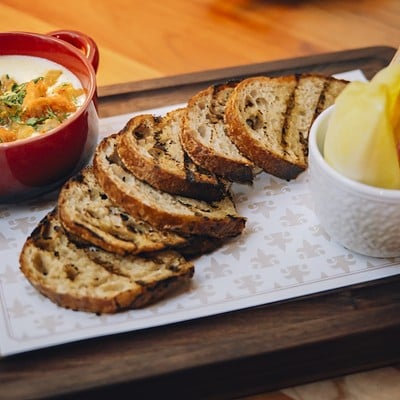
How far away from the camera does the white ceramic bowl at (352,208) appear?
55.3 inches

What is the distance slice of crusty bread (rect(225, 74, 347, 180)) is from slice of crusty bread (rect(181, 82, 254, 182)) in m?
0.03

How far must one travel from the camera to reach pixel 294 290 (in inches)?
57.3

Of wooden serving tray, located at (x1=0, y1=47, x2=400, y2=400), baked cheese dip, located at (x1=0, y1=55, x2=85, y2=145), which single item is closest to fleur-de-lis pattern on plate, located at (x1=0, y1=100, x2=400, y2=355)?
wooden serving tray, located at (x1=0, y1=47, x2=400, y2=400)

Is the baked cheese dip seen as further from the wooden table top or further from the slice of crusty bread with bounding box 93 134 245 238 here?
the wooden table top

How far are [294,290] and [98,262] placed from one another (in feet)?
1.33

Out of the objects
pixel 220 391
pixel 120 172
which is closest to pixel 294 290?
pixel 220 391

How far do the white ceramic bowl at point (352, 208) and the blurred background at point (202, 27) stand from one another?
914 mm

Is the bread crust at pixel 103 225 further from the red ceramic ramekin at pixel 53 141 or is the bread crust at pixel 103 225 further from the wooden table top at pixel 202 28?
the wooden table top at pixel 202 28

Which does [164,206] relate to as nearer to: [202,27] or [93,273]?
[93,273]

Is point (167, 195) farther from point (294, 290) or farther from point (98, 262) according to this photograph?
point (294, 290)

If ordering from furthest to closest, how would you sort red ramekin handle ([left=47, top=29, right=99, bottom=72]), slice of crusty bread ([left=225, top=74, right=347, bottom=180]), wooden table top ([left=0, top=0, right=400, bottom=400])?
wooden table top ([left=0, top=0, right=400, bottom=400])
red ramekin handle ([left=47, top=29, right=99, bottom=72])
slice of crusty bread ([left=225, top=74, right=347, bottom=180])

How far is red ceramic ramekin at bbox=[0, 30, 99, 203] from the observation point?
1.59 m

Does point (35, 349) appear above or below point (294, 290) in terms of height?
below

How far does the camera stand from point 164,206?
5.11 feet
